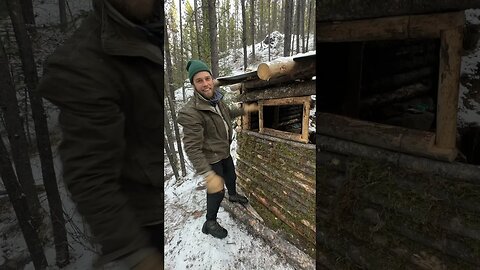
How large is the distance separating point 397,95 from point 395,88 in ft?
0.14

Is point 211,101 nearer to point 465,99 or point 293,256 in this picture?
point 293,256

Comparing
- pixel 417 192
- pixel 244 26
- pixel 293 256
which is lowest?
pixel 293 256

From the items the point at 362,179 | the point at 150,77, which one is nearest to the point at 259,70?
the point at 150,77

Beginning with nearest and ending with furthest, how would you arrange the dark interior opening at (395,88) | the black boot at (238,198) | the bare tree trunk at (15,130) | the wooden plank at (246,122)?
the bare tree trunk at (15,130) < the black boot at (238,198) < the wooden plank at (246,122) < the dark interior opening at (395,88)

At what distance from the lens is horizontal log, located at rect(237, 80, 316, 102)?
3.12 ft

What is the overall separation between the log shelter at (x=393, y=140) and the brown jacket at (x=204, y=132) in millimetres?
574

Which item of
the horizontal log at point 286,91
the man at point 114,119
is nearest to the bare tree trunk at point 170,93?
the man at point 114,119

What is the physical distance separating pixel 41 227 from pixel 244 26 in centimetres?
62

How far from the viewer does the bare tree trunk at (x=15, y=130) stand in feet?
1.00

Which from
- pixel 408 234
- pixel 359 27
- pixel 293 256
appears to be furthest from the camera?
pixel 408 234

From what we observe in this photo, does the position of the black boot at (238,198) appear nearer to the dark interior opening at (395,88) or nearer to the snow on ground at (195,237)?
the snow on ground at (195,237)

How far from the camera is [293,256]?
133 centimetres

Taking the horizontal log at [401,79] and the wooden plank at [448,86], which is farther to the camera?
the horizontal log at [401,79]

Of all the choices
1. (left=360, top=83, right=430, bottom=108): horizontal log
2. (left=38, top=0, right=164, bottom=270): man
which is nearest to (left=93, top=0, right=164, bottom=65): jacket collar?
(left=38, top=0, right=164, bottom=270): man
